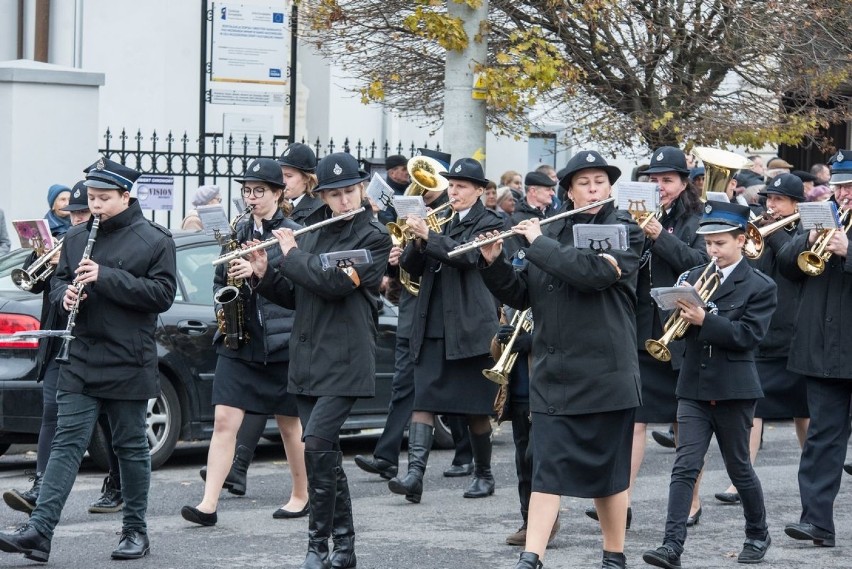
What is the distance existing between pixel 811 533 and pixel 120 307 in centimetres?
363

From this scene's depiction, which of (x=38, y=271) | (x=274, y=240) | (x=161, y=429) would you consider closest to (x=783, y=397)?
(x=274, y=240)

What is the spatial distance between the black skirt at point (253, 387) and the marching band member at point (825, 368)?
269 centimetres

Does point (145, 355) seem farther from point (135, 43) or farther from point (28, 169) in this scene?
point (135, 43)

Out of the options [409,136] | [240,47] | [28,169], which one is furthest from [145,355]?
[409,136]

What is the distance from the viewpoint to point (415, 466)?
9156mm

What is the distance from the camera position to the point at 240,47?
58.1 ft

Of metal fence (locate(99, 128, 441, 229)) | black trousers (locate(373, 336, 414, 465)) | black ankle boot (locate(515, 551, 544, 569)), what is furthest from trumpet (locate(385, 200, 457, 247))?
metal fence (locate(99, 128, 441, 229))

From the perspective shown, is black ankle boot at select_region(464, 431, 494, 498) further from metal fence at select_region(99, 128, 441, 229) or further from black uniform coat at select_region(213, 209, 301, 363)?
metal fence at select_region(99, 128, 441, 229)

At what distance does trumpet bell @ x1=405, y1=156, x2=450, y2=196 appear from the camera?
8992 millimetres

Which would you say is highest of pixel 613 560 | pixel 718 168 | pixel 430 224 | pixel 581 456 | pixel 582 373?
pixel 718 168

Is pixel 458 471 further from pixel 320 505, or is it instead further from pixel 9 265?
pixel 320 505

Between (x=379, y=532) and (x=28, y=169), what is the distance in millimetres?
7285

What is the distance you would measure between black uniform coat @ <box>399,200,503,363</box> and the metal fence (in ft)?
12.7

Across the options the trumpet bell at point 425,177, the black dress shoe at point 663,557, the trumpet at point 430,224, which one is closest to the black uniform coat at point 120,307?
the trumpet at point 430,224
